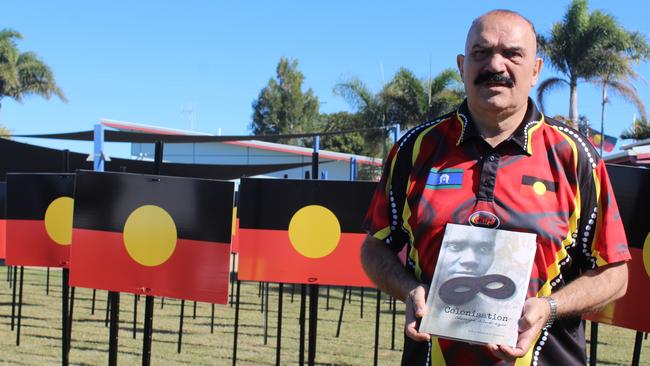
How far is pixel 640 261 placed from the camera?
3.53 metres

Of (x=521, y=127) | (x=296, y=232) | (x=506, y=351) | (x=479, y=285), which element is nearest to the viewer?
(x=506, y=351)

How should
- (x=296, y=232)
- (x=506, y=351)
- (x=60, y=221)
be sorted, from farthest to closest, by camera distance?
(x=60, y=221) < (x=296, y=232) < (x=506, y=351)

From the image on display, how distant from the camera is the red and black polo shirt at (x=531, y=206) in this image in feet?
6.24

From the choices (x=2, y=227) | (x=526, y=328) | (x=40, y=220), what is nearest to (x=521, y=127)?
(x=526, y=328)

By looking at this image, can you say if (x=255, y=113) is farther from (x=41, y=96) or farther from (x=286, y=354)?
(x=286, y=354)

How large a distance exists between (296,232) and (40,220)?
2415 mm

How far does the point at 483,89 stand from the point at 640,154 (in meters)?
7.60

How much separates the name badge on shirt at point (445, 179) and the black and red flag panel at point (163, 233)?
2.16 metres

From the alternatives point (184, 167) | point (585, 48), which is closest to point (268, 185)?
point (184, 167)

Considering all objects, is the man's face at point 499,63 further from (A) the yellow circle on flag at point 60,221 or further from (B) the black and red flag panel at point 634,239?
(A) the yellow circle on flag at point 60,221

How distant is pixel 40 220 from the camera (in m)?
5.99

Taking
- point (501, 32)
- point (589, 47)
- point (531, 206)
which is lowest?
point (531, 206)

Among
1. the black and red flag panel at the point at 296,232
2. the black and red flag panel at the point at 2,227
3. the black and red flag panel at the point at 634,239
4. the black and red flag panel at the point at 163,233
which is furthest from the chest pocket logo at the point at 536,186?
the black and red flag panel at the point at 2,227

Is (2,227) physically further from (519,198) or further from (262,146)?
(262,146)
